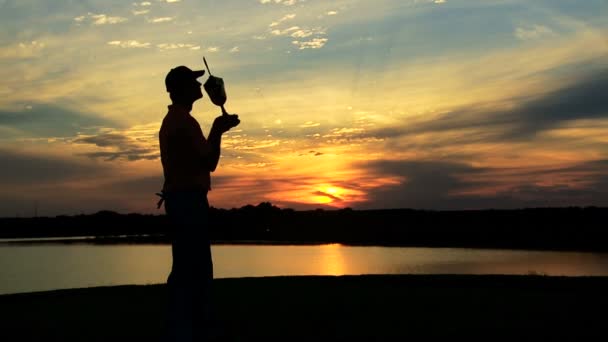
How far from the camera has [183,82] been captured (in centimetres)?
533

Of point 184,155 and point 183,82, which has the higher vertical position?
point 183,82

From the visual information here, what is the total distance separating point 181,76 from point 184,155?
2.04ft

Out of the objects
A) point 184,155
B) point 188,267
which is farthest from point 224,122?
point 188,267

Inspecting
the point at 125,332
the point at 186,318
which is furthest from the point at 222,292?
the point at 186,318

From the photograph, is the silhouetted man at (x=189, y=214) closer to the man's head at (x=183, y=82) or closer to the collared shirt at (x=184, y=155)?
the collared shirt at (x=184, y=155)

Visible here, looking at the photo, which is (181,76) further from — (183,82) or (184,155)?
(184,155)

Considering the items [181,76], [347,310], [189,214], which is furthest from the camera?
[347,310]

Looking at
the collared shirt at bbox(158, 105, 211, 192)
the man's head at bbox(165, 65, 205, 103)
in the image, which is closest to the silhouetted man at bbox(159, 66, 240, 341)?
the collared shirt at bbox(158, 105, 211, 192)

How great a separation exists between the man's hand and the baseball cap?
0.40 meters

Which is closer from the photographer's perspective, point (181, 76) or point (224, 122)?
point (224, 122)

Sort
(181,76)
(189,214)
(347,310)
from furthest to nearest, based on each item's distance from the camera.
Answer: (347,310) < (181,76) < (189,214)

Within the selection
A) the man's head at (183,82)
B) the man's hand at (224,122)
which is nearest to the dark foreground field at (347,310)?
the man's hand at (224,122)

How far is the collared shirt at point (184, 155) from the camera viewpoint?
202 inches

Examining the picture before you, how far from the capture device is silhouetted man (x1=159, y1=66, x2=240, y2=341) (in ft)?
16.8
